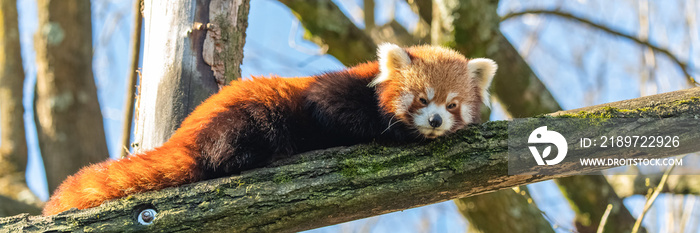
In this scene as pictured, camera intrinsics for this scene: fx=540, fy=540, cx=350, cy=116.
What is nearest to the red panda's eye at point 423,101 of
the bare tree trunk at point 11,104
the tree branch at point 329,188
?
the tree branch at point 329,188

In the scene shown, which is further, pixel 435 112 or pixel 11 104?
pixel 11 104

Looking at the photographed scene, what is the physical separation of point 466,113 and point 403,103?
443mm

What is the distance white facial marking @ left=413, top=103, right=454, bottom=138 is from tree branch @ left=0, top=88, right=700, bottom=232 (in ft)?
0.37

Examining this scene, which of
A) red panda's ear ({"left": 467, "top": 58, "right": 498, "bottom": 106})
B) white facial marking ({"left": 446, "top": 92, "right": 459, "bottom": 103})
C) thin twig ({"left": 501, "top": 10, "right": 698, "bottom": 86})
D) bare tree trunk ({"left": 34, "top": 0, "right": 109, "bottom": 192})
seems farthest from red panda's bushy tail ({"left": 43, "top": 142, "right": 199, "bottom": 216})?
thin twig ({"left": 501, "top": 10, "right": 698, "bottom": 86})

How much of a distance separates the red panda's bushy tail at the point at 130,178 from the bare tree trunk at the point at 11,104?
3.19 m

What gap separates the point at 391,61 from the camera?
3.62m

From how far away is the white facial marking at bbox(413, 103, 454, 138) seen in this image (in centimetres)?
326

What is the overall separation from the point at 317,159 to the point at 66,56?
13.7 feet

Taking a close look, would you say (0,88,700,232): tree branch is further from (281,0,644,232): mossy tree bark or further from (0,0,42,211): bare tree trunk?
(0,0,42,211): bare tree trunk

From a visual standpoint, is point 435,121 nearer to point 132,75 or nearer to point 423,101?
point 423,101

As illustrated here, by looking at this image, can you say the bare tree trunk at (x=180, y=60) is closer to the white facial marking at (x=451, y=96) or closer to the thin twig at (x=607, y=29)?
the white facial marking at (x=451, y=96)

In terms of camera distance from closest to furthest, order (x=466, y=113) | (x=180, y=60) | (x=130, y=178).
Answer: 1. (x=130, y=178)
2. (x=466, y=113)
3. (x=180, y=60)

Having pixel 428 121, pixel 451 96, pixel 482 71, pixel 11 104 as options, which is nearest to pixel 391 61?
pixel 451 96

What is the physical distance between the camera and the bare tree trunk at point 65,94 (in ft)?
18.9
